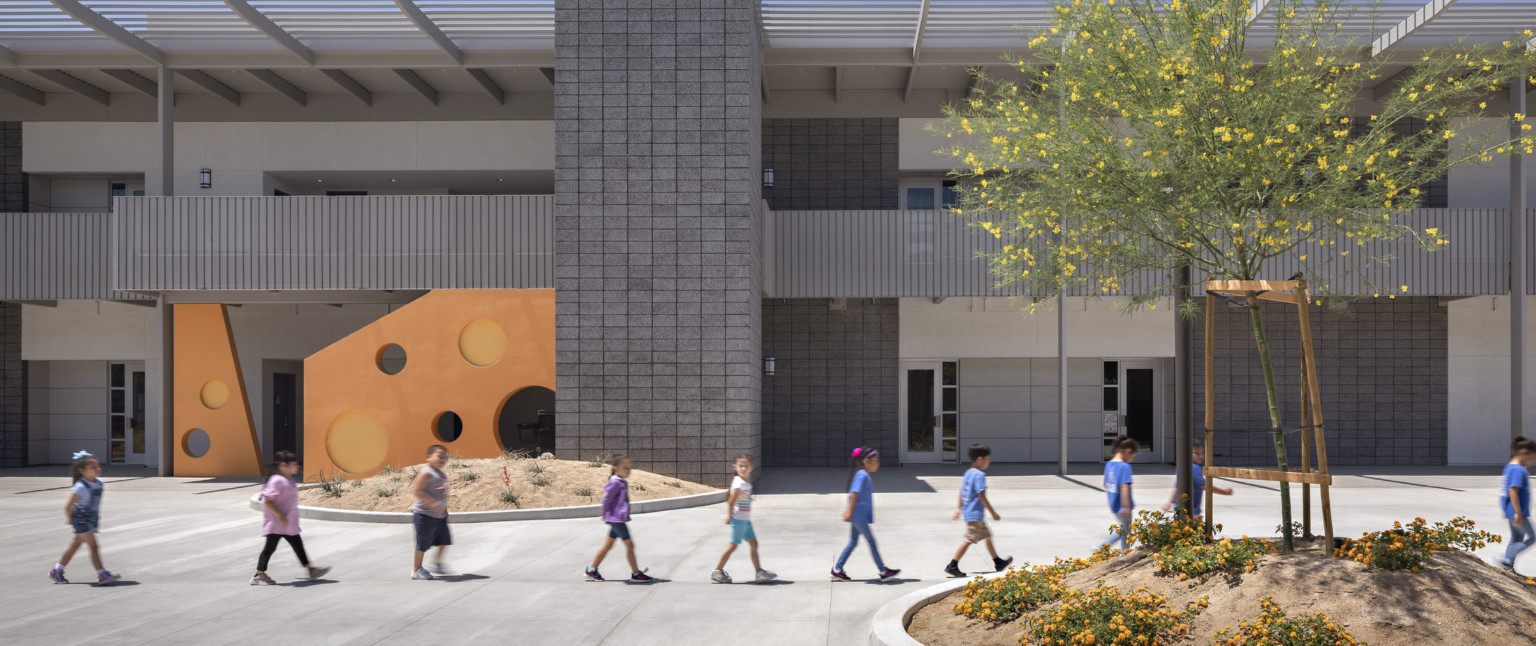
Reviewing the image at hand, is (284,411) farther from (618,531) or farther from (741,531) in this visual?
(741,531)

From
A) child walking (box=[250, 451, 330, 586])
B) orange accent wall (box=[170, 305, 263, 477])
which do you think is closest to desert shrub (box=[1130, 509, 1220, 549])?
child walking (box=[250, 451, 330, 586])

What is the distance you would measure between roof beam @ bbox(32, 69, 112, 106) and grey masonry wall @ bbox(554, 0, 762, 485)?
40.2 ft

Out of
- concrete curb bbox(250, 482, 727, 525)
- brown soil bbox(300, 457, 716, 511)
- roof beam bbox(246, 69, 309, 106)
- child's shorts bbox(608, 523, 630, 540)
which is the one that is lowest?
concrete curb bbox(250, 482, 727, 525)

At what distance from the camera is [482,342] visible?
65.6ft

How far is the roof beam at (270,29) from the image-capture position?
1847cm

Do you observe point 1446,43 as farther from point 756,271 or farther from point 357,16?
point 357,16

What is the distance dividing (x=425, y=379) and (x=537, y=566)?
9.45 m

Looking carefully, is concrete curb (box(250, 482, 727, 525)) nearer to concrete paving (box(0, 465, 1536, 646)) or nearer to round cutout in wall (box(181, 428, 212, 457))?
concrete paving (box(0, 465, 1536, 646))

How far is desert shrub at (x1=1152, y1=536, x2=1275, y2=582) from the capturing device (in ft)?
23.8

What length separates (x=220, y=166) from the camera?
79.5ft

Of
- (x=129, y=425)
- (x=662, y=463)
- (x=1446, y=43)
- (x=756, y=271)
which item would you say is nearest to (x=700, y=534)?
(x=662, y=463)

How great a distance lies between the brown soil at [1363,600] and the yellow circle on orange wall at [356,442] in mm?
14674

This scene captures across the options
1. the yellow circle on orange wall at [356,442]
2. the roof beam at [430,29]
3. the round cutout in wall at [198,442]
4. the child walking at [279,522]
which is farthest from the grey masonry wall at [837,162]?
the child walking at [279,522]

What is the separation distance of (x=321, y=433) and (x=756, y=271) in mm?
8394
